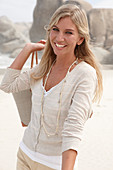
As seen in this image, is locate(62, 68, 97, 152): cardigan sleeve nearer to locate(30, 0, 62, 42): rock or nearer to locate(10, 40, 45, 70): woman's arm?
locate(10, 40, 45, 70): woman's arm

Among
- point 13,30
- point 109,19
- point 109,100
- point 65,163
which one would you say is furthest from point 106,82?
point 13,30

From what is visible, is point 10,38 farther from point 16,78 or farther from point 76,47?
point 76,47

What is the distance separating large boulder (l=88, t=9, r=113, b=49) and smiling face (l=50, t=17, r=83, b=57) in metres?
13.6

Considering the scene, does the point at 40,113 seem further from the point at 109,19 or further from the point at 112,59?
the point at 109,19

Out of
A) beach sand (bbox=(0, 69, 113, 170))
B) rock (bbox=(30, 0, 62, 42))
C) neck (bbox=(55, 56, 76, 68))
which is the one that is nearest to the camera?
neck (bbox=(55, 56, 76, 68))

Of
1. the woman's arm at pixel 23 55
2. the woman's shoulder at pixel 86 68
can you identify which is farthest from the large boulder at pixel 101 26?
the woman's shoulder at pixel 86 68

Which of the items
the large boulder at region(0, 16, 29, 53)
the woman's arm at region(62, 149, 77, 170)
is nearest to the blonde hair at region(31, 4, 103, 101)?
the woman's arm at region(62, 149, 77, 170)

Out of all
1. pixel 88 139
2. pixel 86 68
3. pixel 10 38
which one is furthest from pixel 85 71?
pixel 10 38

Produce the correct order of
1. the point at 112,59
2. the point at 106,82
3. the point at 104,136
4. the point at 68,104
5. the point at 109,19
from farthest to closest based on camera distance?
the point at 109,19
the point at 112,59
the point at 106,82
the point at 104,136
the point at 68,104

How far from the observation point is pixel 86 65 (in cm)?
100

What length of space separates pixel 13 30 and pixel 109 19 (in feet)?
26.6

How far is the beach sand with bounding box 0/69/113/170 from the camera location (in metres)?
2.45

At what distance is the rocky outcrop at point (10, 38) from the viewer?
18.2 m

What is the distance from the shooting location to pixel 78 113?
0.90 m
